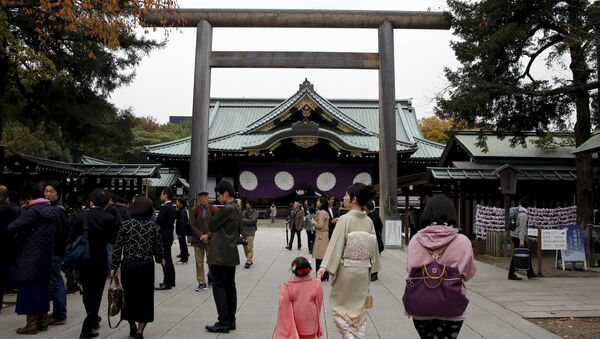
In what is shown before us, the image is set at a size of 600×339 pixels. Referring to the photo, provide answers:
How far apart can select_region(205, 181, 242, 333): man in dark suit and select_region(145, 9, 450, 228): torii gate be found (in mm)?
8474

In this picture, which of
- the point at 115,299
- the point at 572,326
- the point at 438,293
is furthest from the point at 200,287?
the point at 438,293

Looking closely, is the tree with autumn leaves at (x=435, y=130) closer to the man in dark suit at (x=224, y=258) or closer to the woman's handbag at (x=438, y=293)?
the man in dark suit at (x=224, y=258)

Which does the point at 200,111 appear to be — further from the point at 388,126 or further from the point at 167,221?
the point at 167,221

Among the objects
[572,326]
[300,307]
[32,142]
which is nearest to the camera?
[300,307]

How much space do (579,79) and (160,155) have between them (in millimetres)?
19294

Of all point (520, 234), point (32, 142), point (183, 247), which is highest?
point (32, 142)

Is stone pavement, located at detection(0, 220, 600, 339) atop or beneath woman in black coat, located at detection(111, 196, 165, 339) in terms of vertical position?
beneath

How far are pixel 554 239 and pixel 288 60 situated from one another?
808cm

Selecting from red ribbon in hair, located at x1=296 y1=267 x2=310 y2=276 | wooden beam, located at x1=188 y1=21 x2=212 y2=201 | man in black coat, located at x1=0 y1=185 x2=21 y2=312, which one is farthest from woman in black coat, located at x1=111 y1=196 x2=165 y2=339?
wooden beam, located at x1=188 y1=21 x2=212 y2=201

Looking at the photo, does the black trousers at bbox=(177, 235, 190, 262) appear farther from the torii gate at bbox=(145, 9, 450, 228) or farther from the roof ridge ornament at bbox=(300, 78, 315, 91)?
the roof ridge ornament at bbox=(300, 78, 315, 91)

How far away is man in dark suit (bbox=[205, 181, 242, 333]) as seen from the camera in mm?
5430

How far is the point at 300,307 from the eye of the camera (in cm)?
402

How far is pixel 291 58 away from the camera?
564 inches

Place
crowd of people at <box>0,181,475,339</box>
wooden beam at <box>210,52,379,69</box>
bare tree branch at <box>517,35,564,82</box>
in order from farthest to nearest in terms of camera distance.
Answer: wooden beam at <box>210,52,379,69</box>
bare tree branch at <box>517,35,564,82</box>
crowd of people at <box>0,181,475,339</box>
